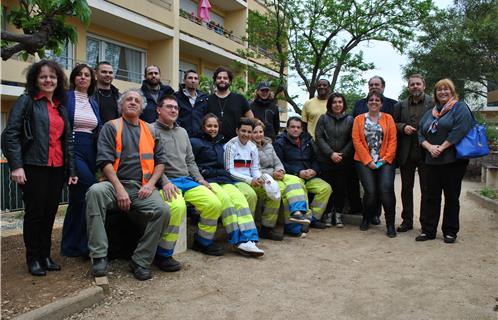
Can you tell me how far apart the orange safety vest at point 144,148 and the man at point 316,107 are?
3525 mm

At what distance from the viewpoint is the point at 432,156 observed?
5688mm

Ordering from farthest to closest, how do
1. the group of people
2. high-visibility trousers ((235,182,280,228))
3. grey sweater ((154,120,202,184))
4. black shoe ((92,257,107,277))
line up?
high-visibility trousers ((235,182,280,228))
grey sweater ((154,120,202,184))
the group of people
black shoe ((92,257,107,277))

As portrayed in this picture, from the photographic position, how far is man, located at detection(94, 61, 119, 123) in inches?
191

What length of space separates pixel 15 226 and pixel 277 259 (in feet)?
17.2

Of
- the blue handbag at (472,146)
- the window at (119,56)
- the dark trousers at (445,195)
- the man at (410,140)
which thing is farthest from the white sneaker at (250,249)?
the window at (119,56)

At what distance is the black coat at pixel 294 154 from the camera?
6660 mm

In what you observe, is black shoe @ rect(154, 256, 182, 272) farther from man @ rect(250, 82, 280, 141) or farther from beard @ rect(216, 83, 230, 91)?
man @ rect(250, 82, 280, 141)

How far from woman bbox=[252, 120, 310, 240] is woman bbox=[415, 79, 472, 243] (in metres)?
1.65

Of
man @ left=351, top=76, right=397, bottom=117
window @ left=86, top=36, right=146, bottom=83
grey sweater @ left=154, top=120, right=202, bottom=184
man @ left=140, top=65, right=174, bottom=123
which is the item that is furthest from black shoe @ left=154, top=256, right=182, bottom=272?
window @ left=86, top=36, right=146, bottom=83

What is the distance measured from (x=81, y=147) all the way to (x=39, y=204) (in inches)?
28.7

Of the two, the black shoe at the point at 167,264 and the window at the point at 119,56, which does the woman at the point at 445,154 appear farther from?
the window at the point at 119,56

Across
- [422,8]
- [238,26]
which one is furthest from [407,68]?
[238,26]

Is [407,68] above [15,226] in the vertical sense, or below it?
above

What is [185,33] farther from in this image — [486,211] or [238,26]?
[486,211]
